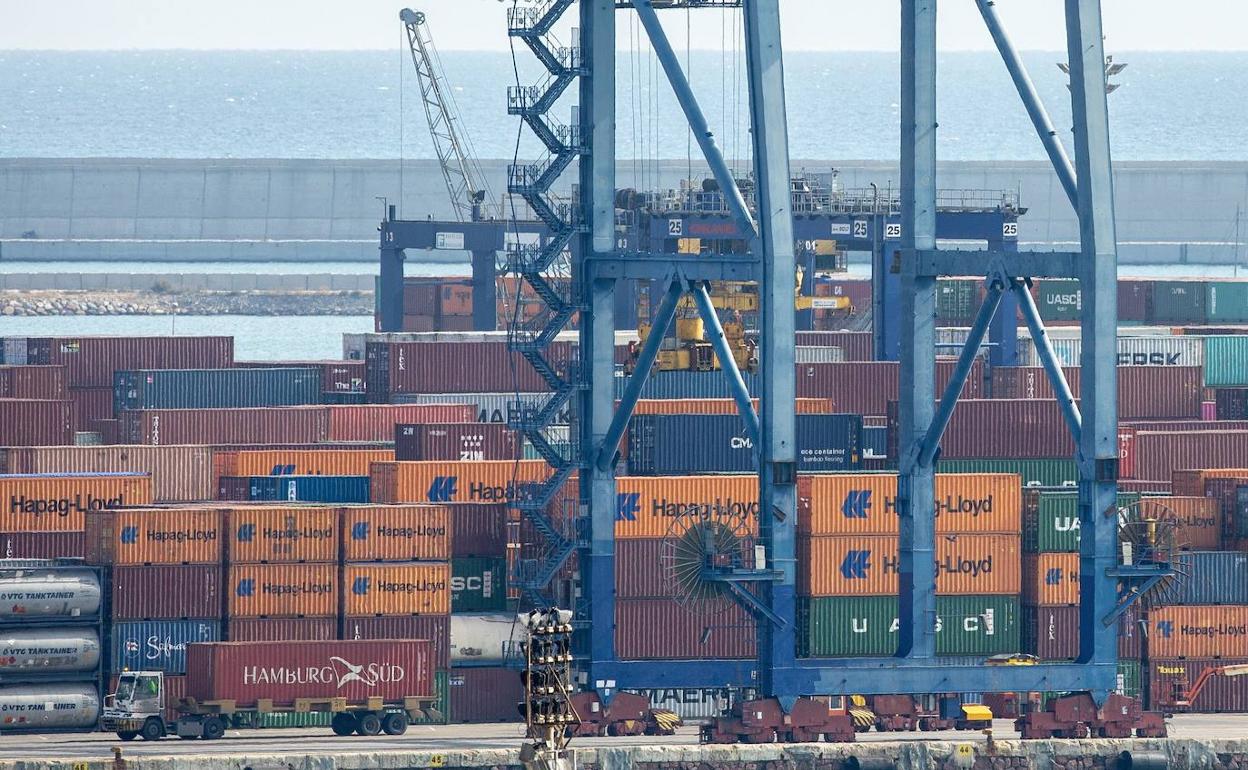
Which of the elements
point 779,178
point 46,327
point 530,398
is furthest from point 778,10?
point 46,327

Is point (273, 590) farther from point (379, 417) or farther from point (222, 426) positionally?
point (379, 417)

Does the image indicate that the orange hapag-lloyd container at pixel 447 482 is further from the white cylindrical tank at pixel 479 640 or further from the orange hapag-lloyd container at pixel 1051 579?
the orange hapag-lloyd container at pixel 1051 579

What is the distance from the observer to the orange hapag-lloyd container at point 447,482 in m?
56.2

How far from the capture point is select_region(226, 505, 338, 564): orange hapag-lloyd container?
5184 centimetres

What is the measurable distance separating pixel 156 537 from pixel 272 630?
2803mm

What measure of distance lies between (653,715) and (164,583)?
31.3 ft

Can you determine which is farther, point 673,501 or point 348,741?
point 673,501

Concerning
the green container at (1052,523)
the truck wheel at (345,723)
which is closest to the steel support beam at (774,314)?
the green container at (1052,523)

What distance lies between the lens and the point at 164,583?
51469mm

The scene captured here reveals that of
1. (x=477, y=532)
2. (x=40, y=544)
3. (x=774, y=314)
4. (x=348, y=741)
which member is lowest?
(x=348, y=741)

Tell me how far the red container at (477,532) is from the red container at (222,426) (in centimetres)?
1478

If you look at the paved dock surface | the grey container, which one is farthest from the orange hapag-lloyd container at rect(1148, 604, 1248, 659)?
the grey container

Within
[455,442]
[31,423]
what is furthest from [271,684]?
[31,423]

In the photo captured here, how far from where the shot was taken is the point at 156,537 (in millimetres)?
51719
